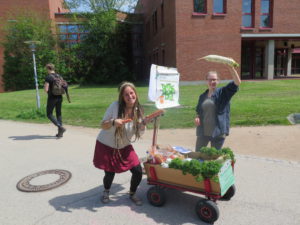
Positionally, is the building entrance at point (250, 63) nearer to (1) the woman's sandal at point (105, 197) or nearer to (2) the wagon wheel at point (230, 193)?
(2) the wagon wheel at point (230, 193)

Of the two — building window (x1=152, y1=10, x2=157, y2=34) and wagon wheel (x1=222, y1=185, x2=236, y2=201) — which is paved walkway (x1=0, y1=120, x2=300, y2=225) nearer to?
wagon wheel (x1=222, y1=185, x2=236, y2=201)

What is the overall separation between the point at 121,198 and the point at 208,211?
4.25 ft

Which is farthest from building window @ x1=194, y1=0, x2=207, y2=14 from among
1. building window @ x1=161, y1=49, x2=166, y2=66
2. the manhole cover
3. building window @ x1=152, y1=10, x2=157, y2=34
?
the manhole cover

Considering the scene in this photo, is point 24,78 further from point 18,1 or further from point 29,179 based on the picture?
point 29,179

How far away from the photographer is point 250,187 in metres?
3.96

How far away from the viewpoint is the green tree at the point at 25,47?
89.7 ft

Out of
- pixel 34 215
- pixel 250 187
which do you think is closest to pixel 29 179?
pixel 34 215

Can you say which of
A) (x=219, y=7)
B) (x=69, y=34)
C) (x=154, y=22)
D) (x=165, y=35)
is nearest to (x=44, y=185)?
(x=219, y=7)

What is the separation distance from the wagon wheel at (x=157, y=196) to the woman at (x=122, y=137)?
0.59 ft

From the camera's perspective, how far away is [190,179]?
3.20 meters

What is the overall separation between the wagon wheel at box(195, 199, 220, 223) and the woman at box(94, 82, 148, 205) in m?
0.85

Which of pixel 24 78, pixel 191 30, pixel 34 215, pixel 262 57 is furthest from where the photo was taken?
pixel 24 78

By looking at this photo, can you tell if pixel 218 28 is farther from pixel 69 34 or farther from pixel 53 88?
pixel 69 34

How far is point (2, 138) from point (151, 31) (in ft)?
78.8
